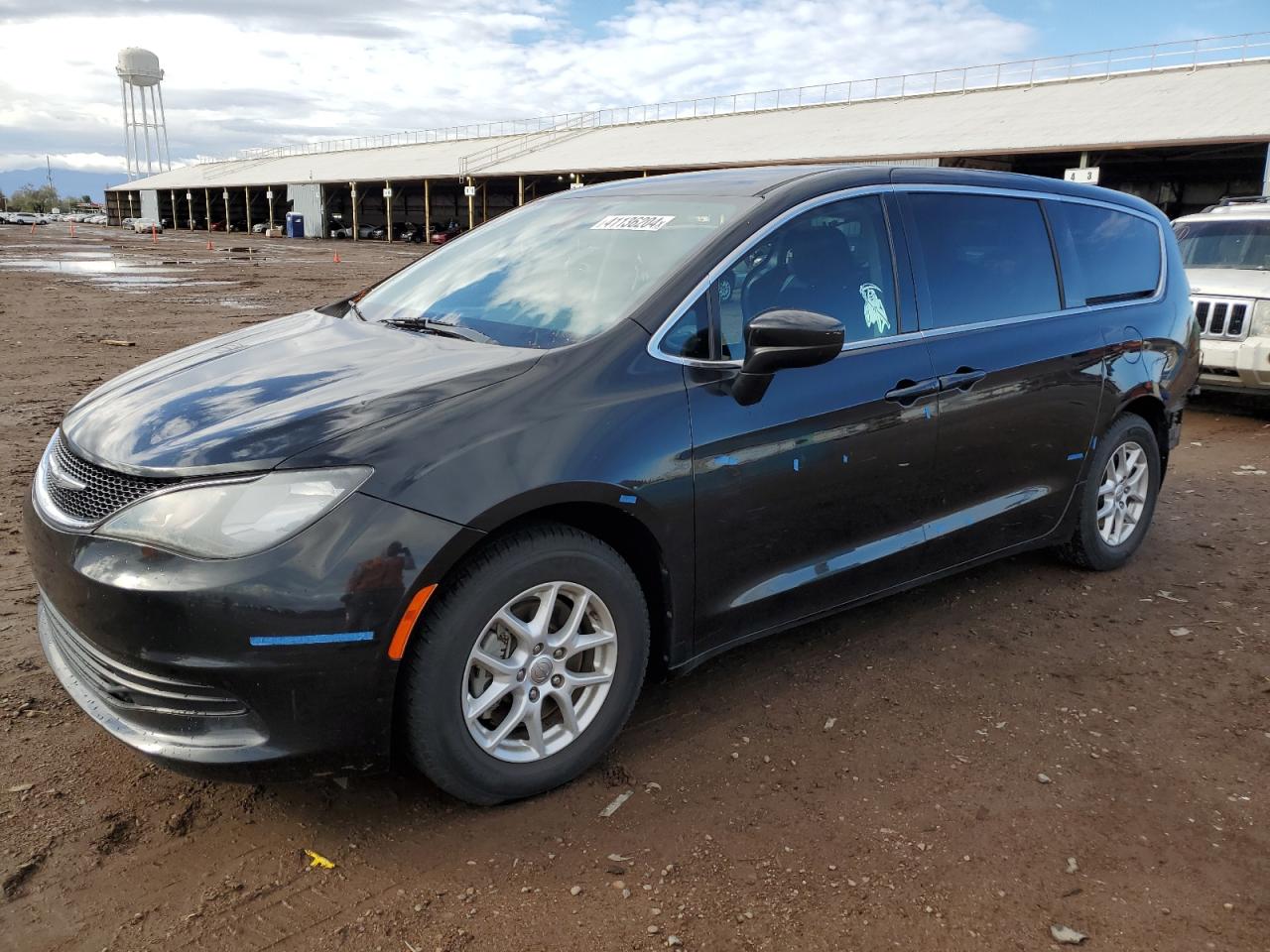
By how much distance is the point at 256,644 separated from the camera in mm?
2363

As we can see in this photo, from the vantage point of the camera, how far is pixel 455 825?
2.77m

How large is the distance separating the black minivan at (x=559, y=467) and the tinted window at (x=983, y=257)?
Result: 0.05 ft

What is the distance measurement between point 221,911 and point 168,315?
572 inches

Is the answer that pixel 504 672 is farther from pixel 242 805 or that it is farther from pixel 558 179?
pixel 558 179

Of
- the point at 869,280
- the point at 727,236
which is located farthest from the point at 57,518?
the point at 869,280

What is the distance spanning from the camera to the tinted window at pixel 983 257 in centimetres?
Result: 380

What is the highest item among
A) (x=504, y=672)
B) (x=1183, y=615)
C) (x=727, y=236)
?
(x=727, y=236)

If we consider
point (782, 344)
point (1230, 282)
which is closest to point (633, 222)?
point (782, 344)

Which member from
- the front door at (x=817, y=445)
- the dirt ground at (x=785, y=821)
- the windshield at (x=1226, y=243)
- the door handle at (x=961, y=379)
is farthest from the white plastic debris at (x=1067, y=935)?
the windshield at (x=1226, y=243)

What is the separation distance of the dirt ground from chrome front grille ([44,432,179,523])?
86 centimetres

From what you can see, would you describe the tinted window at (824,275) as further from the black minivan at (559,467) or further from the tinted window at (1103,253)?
the tinted window at (1103,253)

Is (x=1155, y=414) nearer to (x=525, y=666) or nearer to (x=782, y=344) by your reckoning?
(x=782, y=344)

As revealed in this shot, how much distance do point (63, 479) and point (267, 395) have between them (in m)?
0.62

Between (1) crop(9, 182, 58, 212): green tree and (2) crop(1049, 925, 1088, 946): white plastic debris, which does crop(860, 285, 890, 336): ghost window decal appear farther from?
(1) crop(9, 182, 58, 212): green tree
